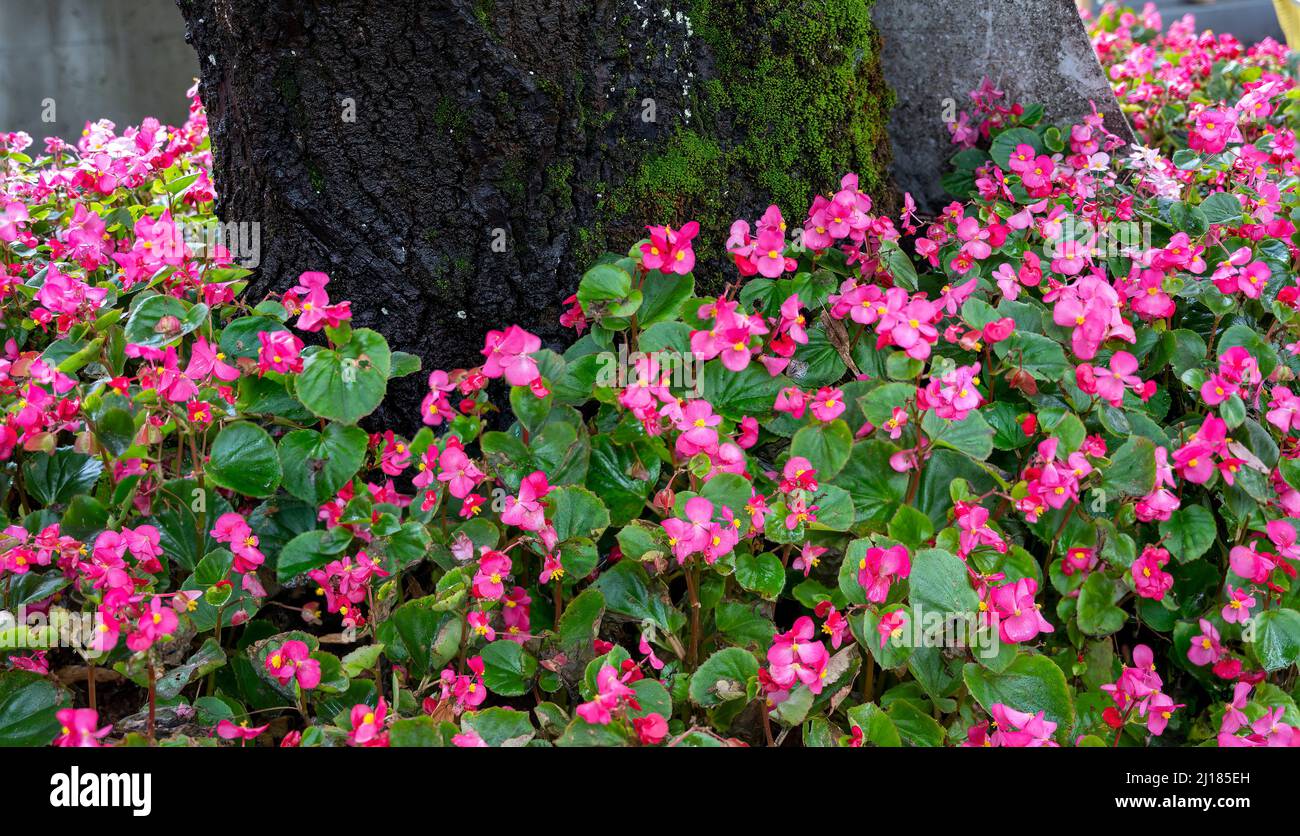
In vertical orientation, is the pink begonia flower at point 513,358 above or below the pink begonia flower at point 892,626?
above

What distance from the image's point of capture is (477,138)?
157 cm

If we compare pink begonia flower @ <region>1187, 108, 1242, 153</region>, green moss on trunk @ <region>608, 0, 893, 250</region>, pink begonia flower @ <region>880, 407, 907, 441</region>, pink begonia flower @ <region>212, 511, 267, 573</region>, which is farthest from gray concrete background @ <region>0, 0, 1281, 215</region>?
pink begonia flower @ <region>212, 511, 267, 573</region>

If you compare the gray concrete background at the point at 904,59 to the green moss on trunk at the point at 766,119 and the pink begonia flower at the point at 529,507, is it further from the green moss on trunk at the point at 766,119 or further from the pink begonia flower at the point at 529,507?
the pink begonia flower at the point at 529,507

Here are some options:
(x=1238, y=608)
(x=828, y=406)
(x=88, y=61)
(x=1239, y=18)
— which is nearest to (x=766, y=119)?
(x=828, y=406)

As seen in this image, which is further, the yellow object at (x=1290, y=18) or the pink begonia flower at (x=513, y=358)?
the yellow object at (x=1290, y=18)

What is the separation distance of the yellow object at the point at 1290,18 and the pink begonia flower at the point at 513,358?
3285 mm

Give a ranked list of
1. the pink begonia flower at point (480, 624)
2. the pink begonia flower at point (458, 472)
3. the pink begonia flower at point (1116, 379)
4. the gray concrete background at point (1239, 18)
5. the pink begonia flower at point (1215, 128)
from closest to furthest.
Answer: the pink begonia flower at point (480, 624)
the pink begonia flower at point (458, 472)
the pink begonia flower at point (1116, 379)
the pink begonia flower at point (1215, 128)
the gray concrete background at point (1239, 18)

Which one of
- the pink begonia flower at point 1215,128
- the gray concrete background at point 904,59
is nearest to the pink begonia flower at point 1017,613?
the gray concrete background at point 904,59

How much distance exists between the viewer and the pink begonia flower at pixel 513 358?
1382mm

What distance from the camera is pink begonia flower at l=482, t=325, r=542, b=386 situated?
138cm

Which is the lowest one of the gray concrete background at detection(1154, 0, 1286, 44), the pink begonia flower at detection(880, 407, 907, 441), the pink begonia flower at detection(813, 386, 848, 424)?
the pink begonia flower at detection(880, 407, 907, 441)

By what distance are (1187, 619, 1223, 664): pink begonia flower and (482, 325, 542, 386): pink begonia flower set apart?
976 millimetres

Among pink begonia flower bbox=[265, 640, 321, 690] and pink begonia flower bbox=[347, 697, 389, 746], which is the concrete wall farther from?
pink begonia flower bbox=[347, 697, 389, 746]
